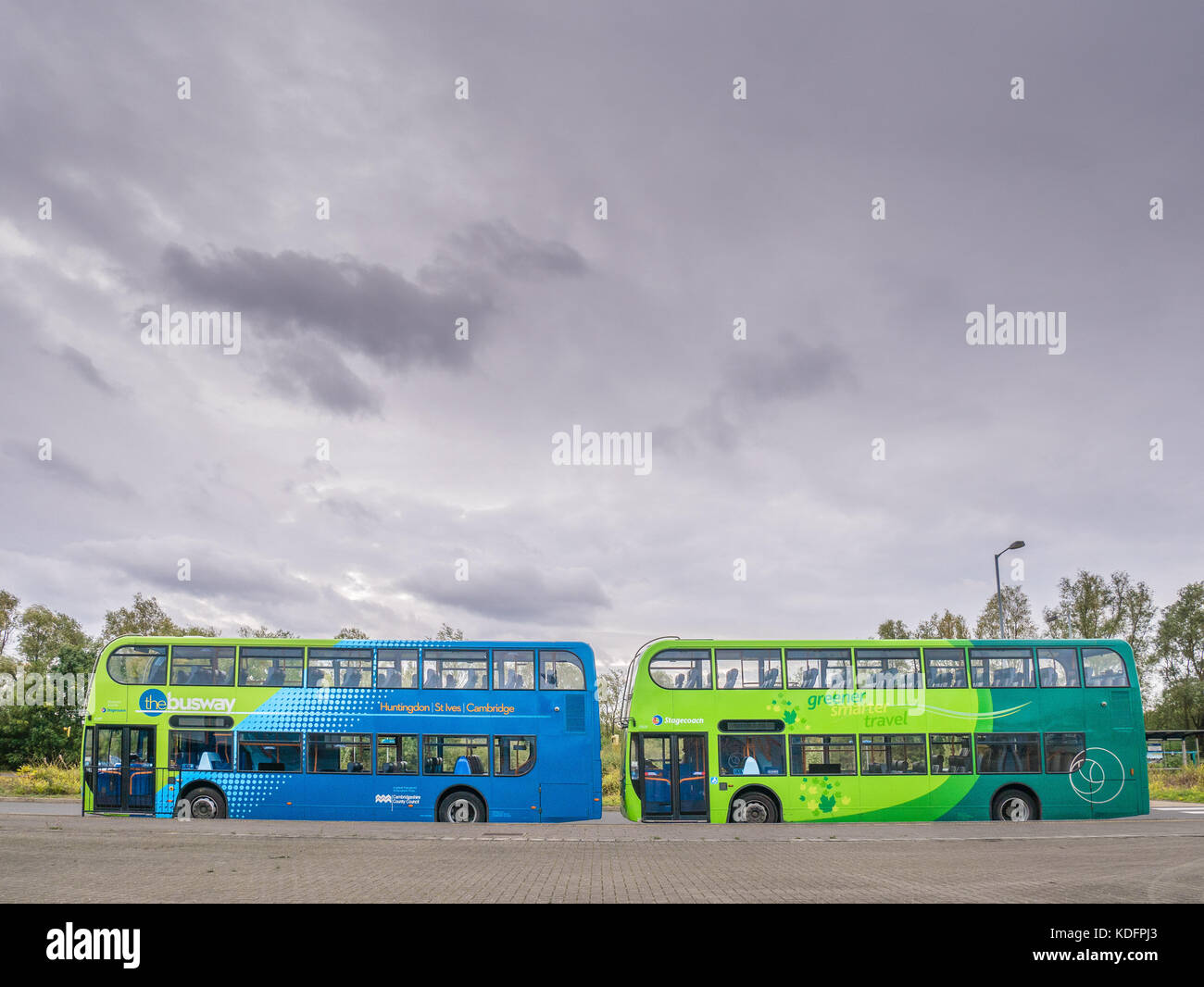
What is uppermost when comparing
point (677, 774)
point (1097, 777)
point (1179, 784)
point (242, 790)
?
point (677, 774)

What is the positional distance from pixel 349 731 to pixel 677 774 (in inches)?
272

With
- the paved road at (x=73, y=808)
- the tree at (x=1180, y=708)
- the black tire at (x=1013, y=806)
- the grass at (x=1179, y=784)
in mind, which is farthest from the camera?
the tree at (x=1180, y=708)

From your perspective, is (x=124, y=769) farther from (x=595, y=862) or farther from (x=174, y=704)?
(x=595, y=862)

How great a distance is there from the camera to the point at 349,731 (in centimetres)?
2059

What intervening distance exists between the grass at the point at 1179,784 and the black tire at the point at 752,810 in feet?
58.6

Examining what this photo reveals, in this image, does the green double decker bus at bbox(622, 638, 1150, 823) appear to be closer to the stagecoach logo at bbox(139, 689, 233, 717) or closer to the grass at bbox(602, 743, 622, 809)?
the grass at bbox(602, 743, 622, 809)

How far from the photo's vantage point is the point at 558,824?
20359mm

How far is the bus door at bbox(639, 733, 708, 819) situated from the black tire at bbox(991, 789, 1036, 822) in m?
6.31

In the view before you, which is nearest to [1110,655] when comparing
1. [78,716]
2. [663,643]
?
[663,643]

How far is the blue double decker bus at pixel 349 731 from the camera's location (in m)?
20.5

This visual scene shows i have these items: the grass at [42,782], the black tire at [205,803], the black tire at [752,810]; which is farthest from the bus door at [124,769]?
the black tire at [752,810]

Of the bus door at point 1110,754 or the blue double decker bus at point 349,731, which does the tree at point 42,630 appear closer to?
the blue double decker bus at point 349,731

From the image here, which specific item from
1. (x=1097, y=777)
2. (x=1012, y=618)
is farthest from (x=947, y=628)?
(x=1097, y=777)

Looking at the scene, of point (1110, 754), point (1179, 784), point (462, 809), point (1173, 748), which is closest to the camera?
point (462, 809)
